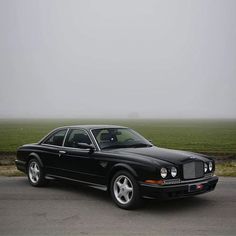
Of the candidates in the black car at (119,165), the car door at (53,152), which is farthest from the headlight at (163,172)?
the car door at (53,152)

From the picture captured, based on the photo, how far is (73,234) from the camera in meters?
5.16

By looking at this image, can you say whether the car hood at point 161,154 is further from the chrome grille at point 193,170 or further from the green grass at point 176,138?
the green grass at point 176,138

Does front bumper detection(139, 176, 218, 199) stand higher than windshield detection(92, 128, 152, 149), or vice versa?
windshield detection(92, 128, 152, 149)

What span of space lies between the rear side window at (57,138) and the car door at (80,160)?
0.70ft

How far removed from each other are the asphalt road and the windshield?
1.03 m

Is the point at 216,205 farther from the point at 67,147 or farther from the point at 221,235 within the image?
the point at 67,147

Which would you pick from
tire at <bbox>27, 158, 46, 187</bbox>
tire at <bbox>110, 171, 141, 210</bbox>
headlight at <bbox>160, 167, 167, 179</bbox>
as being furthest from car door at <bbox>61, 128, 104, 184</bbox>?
headlight at <bbox>160, 167, 167, 179</bbox>

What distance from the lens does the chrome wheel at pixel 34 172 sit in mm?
8703

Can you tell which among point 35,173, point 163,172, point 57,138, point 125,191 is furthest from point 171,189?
point 35,173

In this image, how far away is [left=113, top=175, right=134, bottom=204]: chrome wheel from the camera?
6.60m

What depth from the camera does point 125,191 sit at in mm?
6621

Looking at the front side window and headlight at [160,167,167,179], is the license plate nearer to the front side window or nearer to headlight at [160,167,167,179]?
headlight at [160,167,167,179]

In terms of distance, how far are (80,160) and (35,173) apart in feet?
5.51

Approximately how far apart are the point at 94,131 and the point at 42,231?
2870 mm
